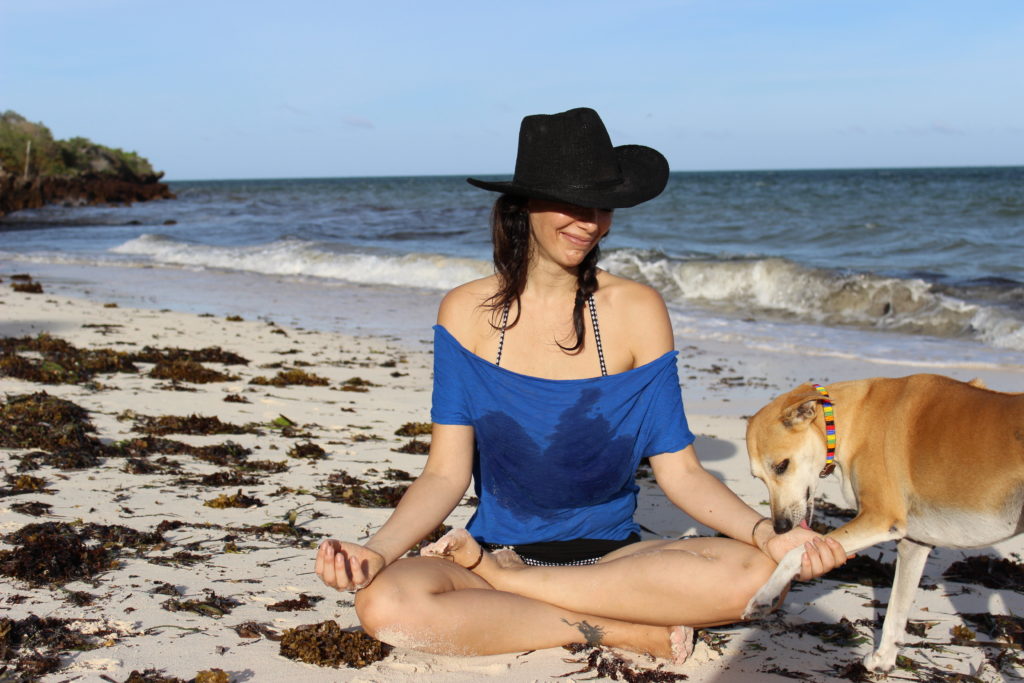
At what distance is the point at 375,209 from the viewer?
44.2 metres

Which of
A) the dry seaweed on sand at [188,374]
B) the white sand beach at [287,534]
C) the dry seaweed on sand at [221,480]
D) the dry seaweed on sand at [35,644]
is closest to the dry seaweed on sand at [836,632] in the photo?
the white sand beach at [287,534]

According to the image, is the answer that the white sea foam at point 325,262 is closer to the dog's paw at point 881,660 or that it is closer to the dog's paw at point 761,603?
the dog's paw at point 881,660

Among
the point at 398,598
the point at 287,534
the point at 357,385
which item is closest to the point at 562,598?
the point at 398,598

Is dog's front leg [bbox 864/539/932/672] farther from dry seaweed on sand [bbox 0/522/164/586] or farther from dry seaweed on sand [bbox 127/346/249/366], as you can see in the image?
dry seaweed on sand [bbox 127/346/249/366]

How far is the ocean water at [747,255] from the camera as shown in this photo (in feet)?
43.3

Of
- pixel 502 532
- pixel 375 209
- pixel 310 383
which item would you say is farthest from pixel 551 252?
pixel 375 209

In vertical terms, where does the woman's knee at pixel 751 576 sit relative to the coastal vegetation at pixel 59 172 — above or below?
below

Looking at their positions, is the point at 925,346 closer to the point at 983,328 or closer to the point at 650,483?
the point at 983,328

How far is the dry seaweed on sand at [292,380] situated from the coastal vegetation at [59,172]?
3570cm

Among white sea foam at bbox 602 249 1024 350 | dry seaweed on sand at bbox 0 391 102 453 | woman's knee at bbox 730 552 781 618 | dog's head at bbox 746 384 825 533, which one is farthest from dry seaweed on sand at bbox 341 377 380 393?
white sea foam at bbox 602 249 1024 350

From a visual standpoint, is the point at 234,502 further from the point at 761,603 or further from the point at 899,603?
the point at 899,603

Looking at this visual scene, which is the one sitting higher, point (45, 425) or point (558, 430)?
point (558, 430)

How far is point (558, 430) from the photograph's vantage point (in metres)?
3.35

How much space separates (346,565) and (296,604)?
890 millimetres
